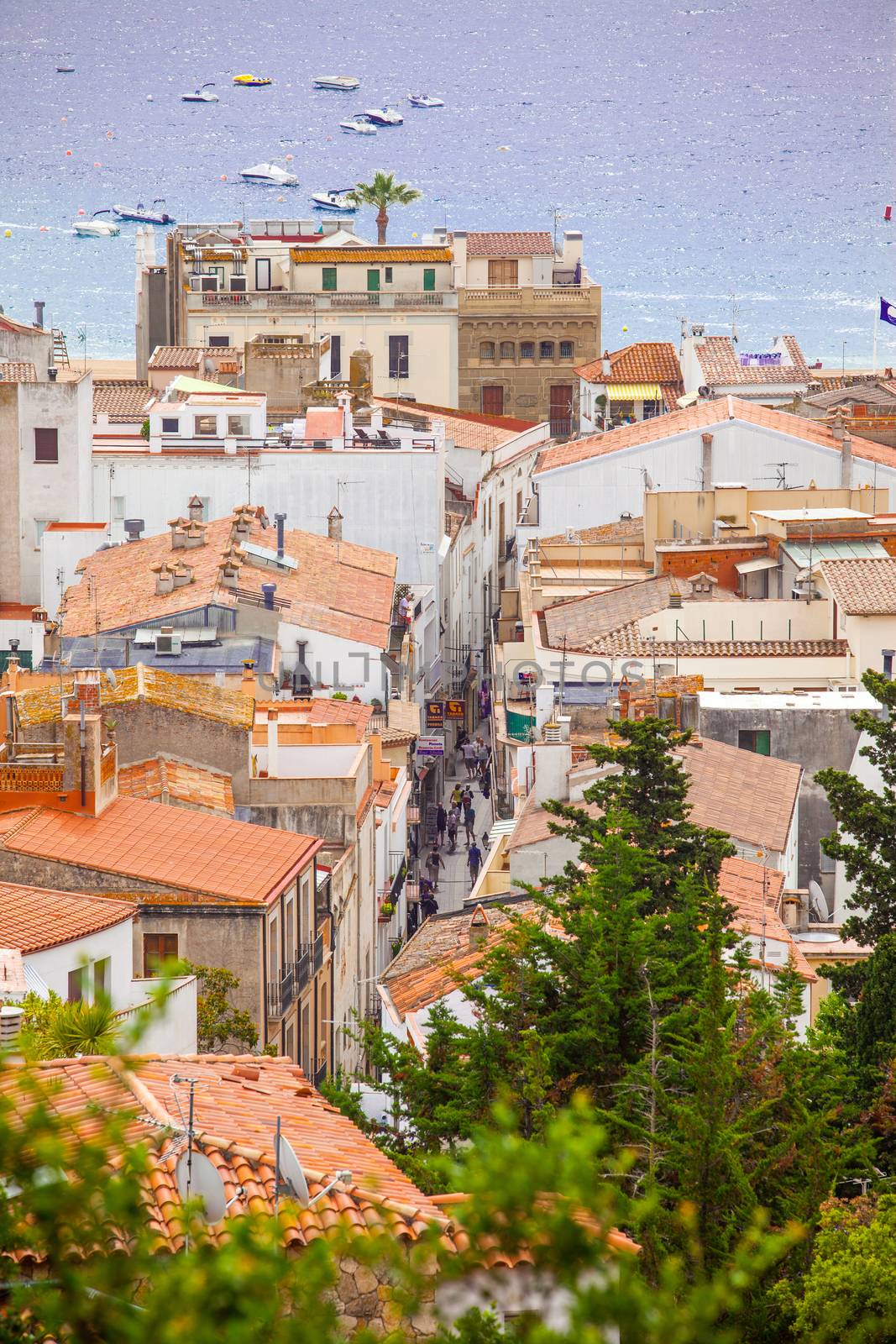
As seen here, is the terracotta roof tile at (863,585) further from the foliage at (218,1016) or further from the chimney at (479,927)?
the foliage at (218,1016)

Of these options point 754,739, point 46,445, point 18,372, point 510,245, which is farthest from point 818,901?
point 510,245

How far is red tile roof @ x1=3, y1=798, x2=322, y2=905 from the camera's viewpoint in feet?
85.9

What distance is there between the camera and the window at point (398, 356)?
88.4 metres

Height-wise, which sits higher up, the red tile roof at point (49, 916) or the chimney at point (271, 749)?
the chimney at point (271, 749)

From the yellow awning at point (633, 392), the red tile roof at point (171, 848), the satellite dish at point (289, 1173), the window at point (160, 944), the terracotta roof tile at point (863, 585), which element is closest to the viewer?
the satellite dish at point (289, 1173)

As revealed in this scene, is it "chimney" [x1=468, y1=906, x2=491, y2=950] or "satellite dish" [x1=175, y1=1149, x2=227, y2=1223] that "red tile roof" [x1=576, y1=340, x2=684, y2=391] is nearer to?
"chimney" [x1=468, y1=906, x2=491, y2=950]

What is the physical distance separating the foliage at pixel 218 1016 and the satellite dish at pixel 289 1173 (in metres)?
9.75

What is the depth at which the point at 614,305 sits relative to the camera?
186875 millimetres

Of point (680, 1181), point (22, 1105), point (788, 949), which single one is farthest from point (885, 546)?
point (22, 1105)

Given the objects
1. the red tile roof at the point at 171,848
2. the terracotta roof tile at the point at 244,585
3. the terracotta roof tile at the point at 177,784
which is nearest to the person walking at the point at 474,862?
the terracotta roof tile at the point at 244,585

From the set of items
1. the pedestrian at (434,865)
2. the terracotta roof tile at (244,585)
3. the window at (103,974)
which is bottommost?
the pedestrian at (434,865)

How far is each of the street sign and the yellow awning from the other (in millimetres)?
24204

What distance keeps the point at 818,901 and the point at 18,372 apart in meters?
28.1

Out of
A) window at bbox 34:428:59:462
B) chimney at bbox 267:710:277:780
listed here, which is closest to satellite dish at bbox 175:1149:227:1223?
chimney at bbox 267:710:277:780
